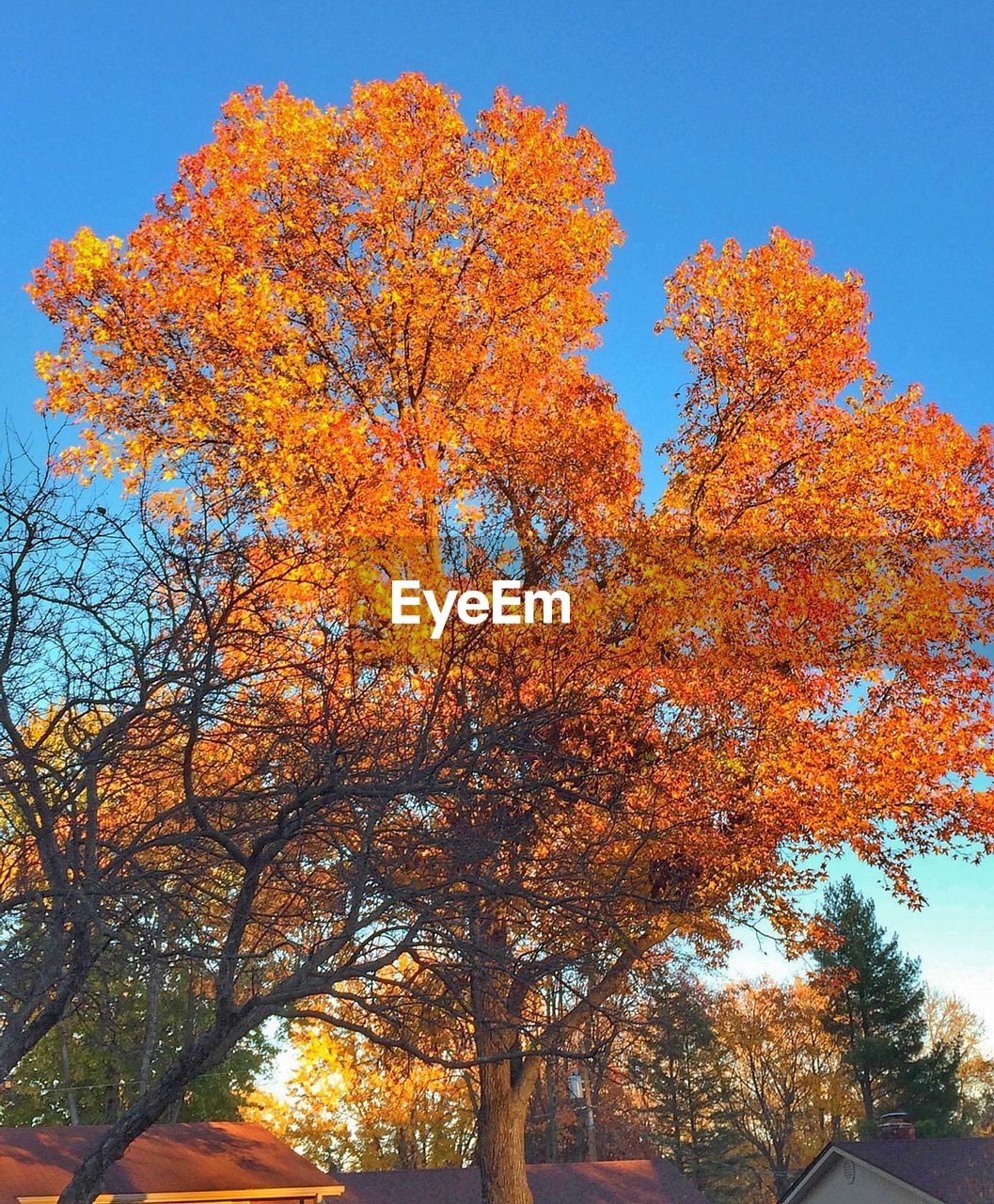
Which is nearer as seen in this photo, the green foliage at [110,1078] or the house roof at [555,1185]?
the house roof at [555,1185]

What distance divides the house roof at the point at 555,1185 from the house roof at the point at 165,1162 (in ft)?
8.30

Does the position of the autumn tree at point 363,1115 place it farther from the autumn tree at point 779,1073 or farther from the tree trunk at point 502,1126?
the tree trunk at point 502,1126

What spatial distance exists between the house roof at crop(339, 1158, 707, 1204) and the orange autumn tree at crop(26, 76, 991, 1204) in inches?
366

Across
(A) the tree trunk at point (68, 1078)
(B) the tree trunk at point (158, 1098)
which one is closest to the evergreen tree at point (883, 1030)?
(A) the tree trunk at point (68, 1078)

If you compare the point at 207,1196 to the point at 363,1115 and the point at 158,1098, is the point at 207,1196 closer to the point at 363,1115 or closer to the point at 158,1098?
the point at 158,1098

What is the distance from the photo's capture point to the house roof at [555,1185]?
25.2 metres

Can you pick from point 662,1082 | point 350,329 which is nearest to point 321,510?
point 350,329

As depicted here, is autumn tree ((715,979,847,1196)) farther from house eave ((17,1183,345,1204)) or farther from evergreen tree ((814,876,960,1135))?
house eave ((17,1183,345,1204))

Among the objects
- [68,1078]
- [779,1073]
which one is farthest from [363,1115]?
[779,1073]

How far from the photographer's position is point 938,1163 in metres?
25.0

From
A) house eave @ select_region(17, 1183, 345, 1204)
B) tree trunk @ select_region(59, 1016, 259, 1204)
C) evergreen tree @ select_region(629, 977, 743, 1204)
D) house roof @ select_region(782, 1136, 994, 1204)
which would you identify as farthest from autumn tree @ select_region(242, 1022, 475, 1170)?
tree trunk @ select_region(59, 1016, 259, 1204)

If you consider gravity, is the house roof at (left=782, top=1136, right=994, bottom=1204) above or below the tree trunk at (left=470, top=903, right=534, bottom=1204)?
below

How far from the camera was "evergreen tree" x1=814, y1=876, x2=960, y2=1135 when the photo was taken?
4456 cm

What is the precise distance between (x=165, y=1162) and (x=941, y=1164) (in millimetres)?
15061
